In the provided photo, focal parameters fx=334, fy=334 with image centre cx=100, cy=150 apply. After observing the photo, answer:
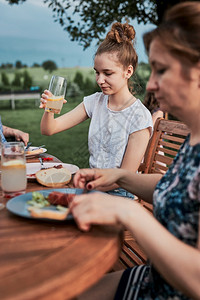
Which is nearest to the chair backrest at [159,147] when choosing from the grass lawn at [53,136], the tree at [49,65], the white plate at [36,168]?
the white plate at [36,168]

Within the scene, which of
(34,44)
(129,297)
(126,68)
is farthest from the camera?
(34,44)

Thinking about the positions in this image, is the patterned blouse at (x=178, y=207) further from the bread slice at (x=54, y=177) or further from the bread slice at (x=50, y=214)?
the bread slice at (x=54, y=177)

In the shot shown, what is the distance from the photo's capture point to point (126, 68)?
224 cm

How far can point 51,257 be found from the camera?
0.86 metres

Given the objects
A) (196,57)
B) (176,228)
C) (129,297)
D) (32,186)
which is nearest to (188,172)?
(176,228)

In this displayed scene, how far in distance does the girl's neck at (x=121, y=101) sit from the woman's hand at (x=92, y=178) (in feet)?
3.26

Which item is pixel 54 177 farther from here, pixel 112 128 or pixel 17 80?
pixel 17 80

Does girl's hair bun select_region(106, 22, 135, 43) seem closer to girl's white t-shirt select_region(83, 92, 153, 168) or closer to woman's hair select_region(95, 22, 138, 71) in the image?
woman's hair select_region(95, 22, 138, 71)

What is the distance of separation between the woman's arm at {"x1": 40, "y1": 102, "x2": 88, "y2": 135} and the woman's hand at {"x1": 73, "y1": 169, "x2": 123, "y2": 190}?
3.17 feet

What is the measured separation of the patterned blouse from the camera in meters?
0.96

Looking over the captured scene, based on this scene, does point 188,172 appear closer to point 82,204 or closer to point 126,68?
point 82,204

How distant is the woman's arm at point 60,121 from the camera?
2245 millimetres

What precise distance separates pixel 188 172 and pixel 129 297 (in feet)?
1.59

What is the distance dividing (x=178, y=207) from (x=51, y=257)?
0.40 meters
